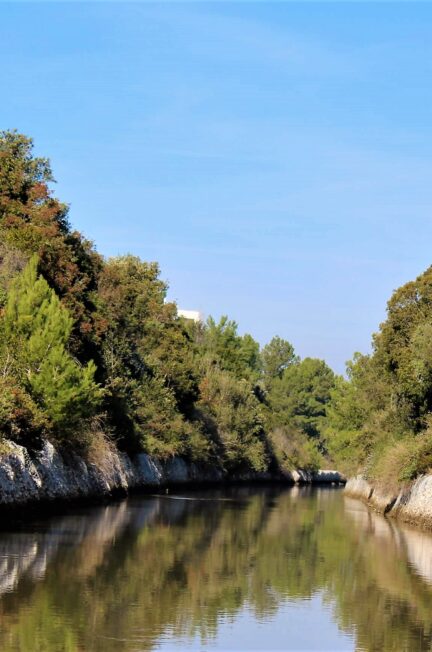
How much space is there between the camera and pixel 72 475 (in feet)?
144

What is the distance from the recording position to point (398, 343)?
63094 millimetres

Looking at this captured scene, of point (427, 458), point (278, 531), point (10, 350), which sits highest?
point (10, 350)

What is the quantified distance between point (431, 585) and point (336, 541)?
474 inches

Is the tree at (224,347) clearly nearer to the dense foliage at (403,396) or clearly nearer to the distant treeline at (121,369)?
the distant treeline at (121,369)

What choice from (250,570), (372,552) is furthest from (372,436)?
(250,570)

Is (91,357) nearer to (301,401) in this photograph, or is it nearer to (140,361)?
(140,361)

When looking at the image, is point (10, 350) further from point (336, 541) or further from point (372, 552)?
point (372, 552)

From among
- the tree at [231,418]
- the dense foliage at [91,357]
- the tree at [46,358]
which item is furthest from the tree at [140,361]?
the tree at [46,358]

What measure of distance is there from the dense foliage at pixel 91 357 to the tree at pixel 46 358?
0.05 meters

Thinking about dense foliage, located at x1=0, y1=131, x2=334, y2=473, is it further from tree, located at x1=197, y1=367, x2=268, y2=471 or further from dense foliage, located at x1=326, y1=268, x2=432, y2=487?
dense foliage, located at x1=326, y1=268, x2=432, y2=487

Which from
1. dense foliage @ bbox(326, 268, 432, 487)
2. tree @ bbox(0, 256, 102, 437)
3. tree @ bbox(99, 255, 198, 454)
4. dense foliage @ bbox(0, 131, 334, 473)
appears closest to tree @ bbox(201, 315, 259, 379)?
dense foliage @ bbox(0, 131, 334, 473)

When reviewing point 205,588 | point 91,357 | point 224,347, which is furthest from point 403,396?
point 224,347

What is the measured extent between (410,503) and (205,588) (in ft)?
87.8

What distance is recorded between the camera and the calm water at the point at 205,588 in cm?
1506
